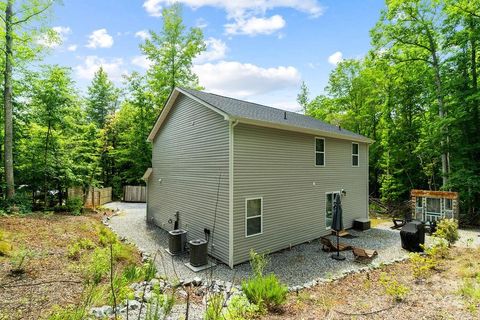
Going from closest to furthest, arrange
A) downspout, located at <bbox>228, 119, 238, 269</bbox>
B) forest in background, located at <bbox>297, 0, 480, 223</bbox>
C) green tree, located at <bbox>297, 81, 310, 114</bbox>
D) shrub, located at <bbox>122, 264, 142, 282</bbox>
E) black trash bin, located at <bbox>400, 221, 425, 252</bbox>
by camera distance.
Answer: shrub, located at <bbox>122, 264, 142, 282</bbox> → downspout, located at <bbox>228, 119, 238, 269</bbox> → black trash bin, located at <bbox>400, 221, 425, 252</bbox> → forest in background, located at <bbox>297, 0, 480, 223</bbox> → green tree, located at <bbox>297, 81, 310, 114</bbox>

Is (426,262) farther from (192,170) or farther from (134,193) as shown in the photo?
(134,193)

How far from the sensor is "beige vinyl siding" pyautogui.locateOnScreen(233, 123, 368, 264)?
8297 millimetres

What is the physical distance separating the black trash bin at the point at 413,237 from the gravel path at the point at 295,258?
0.32 meters

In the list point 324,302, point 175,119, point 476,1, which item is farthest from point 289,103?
point 324,302

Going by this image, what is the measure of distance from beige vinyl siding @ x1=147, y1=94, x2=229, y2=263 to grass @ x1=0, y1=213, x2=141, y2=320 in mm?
2685

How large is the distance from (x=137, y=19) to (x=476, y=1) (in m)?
17.8

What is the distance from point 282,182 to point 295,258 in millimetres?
A: 2767

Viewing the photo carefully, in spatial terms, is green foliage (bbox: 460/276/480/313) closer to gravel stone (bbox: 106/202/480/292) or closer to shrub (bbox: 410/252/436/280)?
shrub (bbox: 410/252/436/280)

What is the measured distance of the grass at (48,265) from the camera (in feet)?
14.3

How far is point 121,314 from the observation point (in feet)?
14.0

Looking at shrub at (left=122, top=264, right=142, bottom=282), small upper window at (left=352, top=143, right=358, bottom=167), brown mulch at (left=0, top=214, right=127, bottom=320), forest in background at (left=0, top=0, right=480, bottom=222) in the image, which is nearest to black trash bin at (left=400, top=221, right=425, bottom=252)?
small upper window at (left=352, top=143, right=358, bottom=167)

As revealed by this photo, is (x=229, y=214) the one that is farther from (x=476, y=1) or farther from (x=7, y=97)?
(x=476, y=1)

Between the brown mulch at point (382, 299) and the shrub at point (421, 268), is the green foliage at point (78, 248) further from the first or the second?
the shrub at point (421, 268)

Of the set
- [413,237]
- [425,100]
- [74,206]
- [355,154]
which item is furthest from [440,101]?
[74,206]
